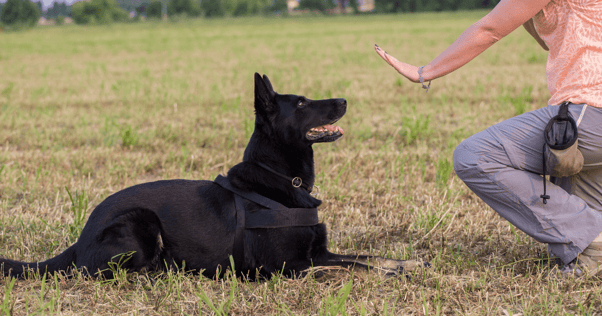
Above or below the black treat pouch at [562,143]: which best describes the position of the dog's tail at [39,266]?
below

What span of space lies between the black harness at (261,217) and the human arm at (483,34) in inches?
42.2

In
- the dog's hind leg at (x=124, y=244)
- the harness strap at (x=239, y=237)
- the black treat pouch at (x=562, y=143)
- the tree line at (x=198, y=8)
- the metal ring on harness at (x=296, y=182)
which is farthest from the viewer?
the tree line at (x=198, y=8)

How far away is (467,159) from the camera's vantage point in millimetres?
2865

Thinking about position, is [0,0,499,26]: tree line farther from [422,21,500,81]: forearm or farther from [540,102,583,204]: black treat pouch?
[540,102,583,204]: black treat pouch

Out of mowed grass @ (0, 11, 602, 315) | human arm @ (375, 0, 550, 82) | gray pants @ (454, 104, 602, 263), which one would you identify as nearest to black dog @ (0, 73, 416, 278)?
mowed grass @ (0, 11, 602, 315)

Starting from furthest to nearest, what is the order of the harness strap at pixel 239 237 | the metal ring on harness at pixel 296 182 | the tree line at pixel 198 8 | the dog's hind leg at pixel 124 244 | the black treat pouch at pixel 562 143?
the tree line at pixel 198 8 → the metal ring on harness at pixel 296 182 → the harness strap at pixel 239 237 → the dog's hind leg at pixel 124 244 → the black treat pouch at pixel 562 143

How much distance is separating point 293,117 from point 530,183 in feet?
4.75

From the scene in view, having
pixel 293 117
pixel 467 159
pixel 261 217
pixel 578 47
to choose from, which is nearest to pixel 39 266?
pixel 261 217

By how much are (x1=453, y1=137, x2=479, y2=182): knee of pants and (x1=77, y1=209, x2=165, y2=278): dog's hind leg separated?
1.85 meters

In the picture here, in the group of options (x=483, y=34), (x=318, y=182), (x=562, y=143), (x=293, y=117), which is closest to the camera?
(x=562, y=143)

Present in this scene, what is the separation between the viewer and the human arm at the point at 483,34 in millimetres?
2574

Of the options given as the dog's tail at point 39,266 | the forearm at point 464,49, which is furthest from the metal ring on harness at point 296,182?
the dog's tail at point 39,266

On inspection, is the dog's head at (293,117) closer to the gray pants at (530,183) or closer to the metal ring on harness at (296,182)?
the metal ring on harness at (296,182)

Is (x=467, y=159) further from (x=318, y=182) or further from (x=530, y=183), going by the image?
(x=318, y=182)
